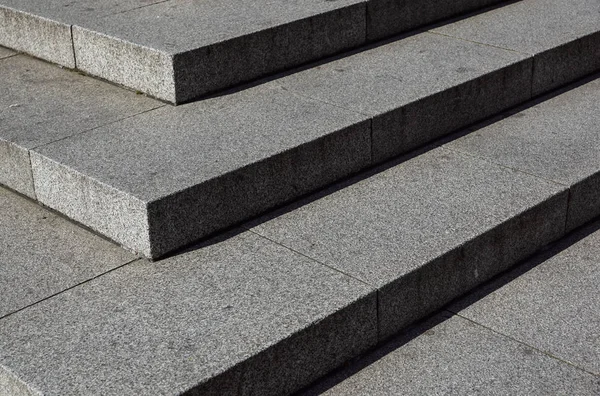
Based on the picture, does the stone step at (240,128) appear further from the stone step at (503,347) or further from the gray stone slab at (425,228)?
the stone step at (503,347)

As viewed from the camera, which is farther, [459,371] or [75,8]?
[75,8]

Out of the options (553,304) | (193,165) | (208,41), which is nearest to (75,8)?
(208,41)

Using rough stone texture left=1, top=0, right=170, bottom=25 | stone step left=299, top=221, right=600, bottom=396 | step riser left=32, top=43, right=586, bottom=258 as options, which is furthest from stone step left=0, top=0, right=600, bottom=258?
stone step left=299, top=221, right=600, bottom=396

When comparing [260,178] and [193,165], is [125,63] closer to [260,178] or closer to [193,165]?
[193,165]

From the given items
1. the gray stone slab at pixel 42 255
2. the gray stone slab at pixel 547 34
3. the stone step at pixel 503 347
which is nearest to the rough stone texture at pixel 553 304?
the stone step at pixel 503 347

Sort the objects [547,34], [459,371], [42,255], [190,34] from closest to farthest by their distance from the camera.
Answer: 1. [459,371]
2. [42,255]
3. [190,34]
4. [547,34]

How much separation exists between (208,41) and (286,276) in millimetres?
1786

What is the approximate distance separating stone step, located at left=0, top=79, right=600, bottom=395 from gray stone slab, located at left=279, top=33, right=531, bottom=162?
18cm

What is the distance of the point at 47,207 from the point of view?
482 cm

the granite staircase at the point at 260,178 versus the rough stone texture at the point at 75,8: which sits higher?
the rough stone texture at the point at 75,8

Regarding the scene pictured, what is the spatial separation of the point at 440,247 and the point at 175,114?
1702 millimetres

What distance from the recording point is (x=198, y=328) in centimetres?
382

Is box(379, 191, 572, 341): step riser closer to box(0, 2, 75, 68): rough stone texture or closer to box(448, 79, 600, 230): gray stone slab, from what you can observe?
box(448, 79, 600, 230): gray stone slab

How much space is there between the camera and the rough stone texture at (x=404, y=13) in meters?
6.29
